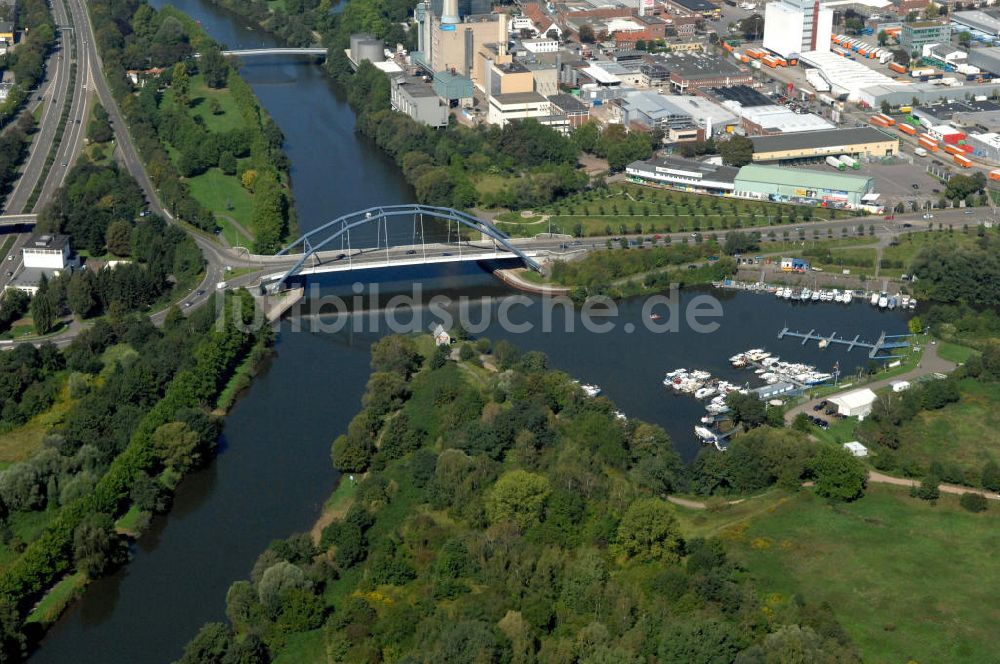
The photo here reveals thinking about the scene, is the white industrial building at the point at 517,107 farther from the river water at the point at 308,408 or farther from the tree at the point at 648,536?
the tree at the point at 648,536

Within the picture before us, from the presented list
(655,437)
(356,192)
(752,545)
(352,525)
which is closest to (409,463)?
(352,525)

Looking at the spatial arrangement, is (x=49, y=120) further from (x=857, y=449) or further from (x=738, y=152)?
(x=857, y=449)

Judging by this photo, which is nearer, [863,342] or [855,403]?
[855,403]

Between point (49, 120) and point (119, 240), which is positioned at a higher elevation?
point (49, 120)

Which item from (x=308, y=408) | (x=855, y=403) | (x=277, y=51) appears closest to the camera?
(x=855, y=403)

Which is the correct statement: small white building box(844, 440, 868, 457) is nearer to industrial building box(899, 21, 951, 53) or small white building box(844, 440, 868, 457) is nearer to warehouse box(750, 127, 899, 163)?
warehouse box(750, 127, 899, 163)

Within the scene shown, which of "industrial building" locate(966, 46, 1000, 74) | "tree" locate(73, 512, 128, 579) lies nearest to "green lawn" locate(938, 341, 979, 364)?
"tree" locate(73, 512, 128, 579)

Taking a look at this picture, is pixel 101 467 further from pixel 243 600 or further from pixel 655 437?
pixel 655 437

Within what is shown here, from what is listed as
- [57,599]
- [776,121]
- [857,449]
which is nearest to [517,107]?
[776,121]
